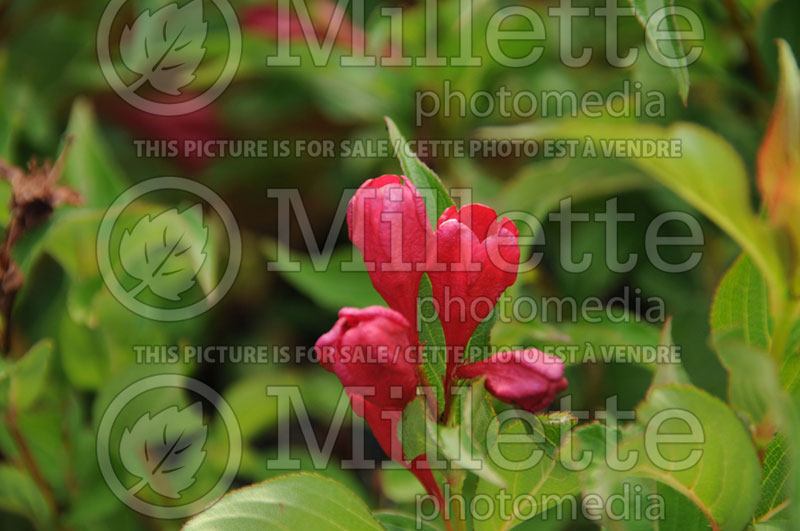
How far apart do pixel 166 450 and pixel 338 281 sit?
0.88ft

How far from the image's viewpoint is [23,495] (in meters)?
0.80

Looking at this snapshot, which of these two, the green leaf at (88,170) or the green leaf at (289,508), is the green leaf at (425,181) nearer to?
the green leaf at (289,508)

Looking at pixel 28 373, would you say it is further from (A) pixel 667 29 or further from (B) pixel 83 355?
(A) pixel 667 29

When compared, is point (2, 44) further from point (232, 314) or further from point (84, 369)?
point (84, 369)

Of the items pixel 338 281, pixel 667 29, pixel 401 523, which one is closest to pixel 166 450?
pixel 338 281

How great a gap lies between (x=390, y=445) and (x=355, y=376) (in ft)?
0.24

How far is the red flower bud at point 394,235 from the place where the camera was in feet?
1.50

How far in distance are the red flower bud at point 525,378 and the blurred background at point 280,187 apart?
119mm

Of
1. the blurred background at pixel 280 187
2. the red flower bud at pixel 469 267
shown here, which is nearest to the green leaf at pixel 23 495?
the blurred background at pixel 280 187

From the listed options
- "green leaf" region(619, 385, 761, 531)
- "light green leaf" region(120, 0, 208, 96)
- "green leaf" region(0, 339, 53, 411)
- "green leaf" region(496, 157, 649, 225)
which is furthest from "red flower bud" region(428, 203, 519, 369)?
"light green leaf" region(120, 0, 208, 96)

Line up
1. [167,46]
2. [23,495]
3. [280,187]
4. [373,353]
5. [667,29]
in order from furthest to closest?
[280,187], [167,46], [23,495], [667,29], [373,353]

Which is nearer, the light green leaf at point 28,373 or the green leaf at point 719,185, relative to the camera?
the green leaf at point 719,185

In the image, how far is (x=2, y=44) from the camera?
1.28 m

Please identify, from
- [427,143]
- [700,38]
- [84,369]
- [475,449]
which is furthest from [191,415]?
[700,38]
